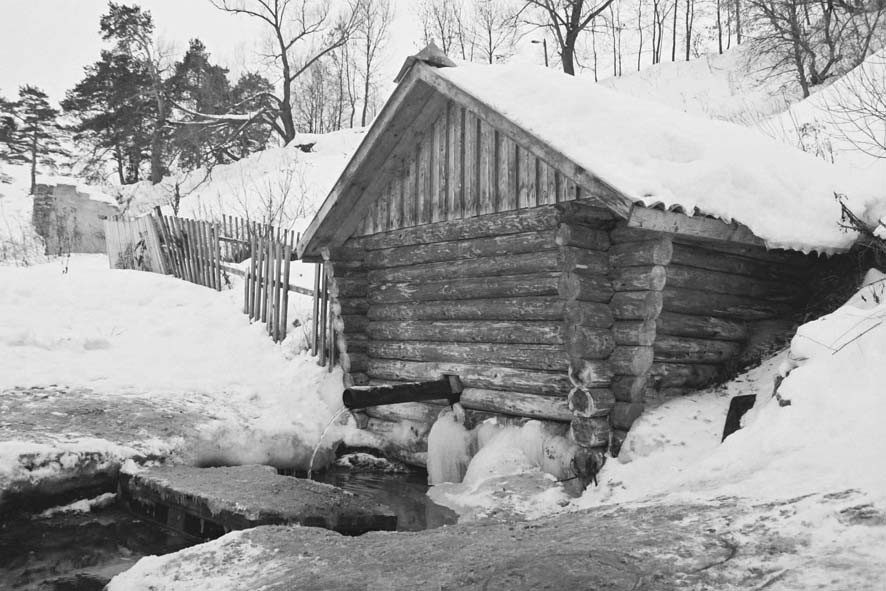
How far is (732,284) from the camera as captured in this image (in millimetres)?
6781

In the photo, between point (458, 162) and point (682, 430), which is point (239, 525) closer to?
point (682, 430)

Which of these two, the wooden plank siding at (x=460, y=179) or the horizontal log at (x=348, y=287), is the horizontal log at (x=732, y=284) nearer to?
the wooden plank siding at (x=460, y=179)

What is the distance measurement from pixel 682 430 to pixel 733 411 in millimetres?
445

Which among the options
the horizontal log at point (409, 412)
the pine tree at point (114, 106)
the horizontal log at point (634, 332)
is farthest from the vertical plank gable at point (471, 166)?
the pine tree at point (114, 106)

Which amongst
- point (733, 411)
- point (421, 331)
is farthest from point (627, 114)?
point (421, 331)

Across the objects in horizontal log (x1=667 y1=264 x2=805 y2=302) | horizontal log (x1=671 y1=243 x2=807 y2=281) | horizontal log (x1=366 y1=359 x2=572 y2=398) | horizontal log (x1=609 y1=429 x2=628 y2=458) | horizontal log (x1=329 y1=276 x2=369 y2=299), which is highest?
horizontal log (x1=671 y1=243 x2=807 y2=281)

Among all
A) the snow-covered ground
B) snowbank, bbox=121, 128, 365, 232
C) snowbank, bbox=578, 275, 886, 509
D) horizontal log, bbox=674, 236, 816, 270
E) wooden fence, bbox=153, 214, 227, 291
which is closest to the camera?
snowbank, bbox=578, 275, 886, 509

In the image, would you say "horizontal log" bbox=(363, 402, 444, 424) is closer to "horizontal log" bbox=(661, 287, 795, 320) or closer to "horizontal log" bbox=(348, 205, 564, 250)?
"horizontal log" bbox=(348, 205, 564, 250)

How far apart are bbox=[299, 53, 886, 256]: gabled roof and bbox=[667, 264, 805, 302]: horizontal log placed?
61 centimetres

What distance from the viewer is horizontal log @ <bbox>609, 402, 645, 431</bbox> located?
5965 millimetres

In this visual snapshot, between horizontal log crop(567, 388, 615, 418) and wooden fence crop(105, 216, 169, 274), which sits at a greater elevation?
wooden fence crop(105, 216, 169, 274)

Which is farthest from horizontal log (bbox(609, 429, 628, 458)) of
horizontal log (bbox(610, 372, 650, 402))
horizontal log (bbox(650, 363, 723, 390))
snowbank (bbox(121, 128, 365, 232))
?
snowbank (bbox(121, 128, 365, 232))

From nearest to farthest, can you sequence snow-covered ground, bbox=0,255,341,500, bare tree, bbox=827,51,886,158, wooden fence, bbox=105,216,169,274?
snow-covered ground, bbox=0,255,341,500 < bare tree, bbox=827,51,886,158 < wooden fence, bbox=105,216,169,274

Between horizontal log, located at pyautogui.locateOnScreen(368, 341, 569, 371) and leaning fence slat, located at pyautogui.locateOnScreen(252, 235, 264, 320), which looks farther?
leaning fence slat, located at pyautogui.locateOnScreen(252, 235, 264, 320)
